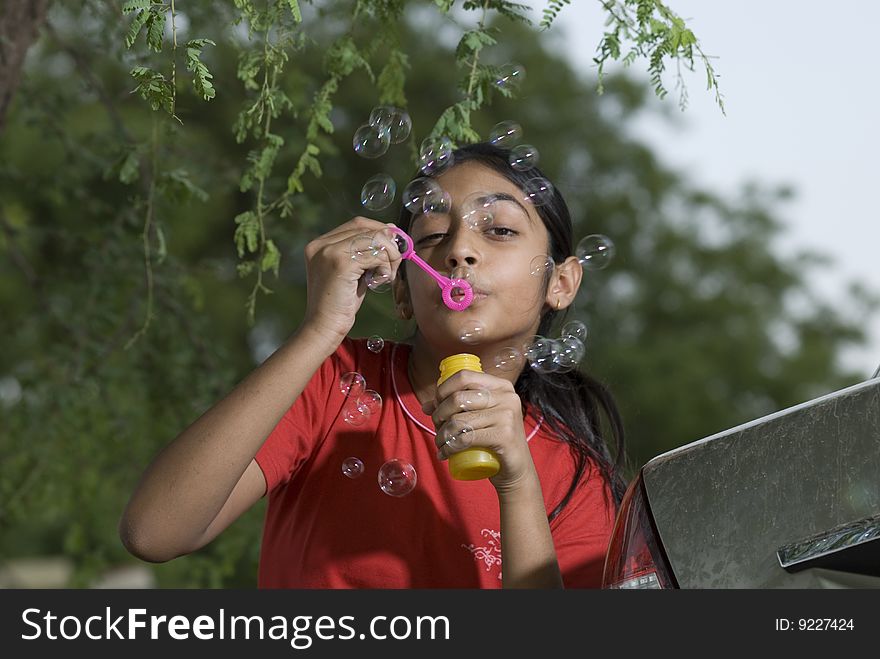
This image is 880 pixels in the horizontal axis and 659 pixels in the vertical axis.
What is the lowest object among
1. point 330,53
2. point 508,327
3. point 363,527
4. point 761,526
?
point 761,526

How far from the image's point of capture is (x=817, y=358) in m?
18.5

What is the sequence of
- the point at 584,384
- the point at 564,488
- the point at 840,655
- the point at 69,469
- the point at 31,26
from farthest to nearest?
1. the point at 69,469
2. the point at 31,26
3. the point at 584,384
4. the point at 564,488
5. the point at 840,655

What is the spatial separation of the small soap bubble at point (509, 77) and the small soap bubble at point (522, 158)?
0.13m

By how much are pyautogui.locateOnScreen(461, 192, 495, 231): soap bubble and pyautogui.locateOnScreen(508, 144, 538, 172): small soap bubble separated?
0.14 metres

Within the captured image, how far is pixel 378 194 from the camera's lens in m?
2.57

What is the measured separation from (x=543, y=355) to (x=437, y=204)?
35cm

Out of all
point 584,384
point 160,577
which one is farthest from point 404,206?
point 160,577

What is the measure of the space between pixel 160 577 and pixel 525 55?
1376cm

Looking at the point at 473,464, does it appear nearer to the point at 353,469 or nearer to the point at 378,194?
the point at 353,469

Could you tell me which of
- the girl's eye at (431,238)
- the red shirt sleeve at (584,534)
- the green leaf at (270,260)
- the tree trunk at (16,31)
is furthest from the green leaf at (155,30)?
the tree trunk at (16,31)

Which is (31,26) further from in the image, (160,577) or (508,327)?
(160,577)

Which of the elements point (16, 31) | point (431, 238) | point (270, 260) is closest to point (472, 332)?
point (431, 238)

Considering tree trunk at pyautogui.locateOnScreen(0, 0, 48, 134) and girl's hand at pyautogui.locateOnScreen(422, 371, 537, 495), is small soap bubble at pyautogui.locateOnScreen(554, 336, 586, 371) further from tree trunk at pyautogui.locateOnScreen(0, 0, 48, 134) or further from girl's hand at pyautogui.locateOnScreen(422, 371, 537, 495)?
tree trunk at pyautogui.locateOnScreen(0, 0, 48, 134)

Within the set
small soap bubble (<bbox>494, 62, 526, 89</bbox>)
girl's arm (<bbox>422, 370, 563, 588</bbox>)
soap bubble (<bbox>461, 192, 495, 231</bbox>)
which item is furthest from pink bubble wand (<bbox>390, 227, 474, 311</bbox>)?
small soap bubble (<bbox>494, 62, 526, 89</bbox>)
